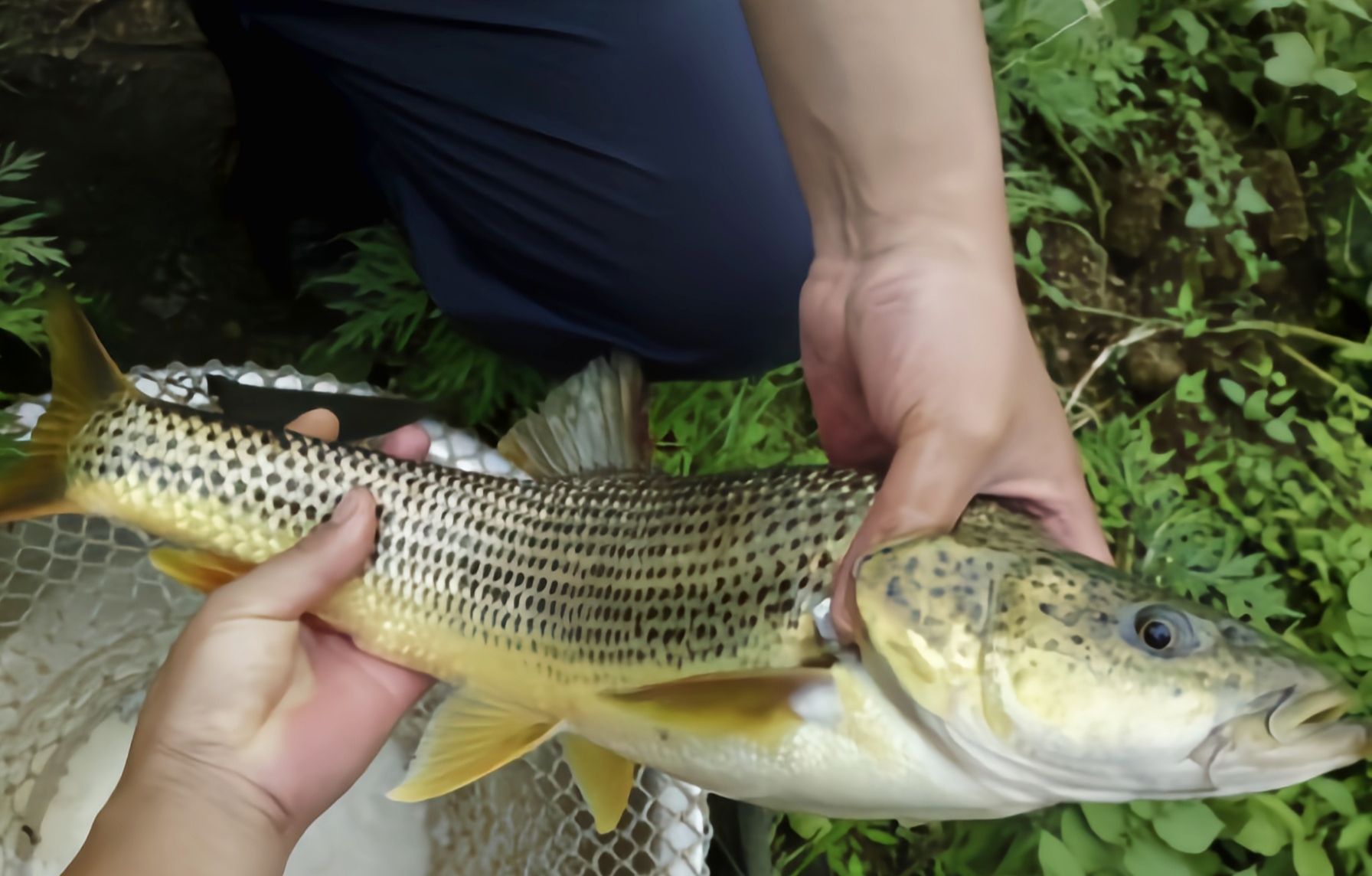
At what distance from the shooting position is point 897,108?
2.04ft

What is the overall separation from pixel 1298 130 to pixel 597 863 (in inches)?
60.8

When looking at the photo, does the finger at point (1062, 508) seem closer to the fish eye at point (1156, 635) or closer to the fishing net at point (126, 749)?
the fish eye at point (1156, 635)

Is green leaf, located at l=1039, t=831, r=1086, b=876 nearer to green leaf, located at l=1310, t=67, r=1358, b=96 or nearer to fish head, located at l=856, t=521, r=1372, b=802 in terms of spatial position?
fish head, located at l=856, t=521, r=1372, b=802

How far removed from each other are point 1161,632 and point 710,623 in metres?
0.29

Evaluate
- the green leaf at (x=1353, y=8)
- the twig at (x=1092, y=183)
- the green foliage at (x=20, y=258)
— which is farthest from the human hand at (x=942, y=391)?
the green leaf at (x=1353, y=8)

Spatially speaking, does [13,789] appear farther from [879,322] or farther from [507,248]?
[879,322]

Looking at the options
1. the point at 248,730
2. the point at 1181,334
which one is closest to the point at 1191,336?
the point at 1181,334

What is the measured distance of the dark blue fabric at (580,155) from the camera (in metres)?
0.83

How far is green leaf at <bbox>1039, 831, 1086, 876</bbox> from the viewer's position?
955 mm

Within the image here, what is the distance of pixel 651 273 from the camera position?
0.93m

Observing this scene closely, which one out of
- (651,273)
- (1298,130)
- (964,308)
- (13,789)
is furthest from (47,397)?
(1298,130)

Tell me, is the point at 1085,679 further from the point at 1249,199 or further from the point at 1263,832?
the point at 1249,199

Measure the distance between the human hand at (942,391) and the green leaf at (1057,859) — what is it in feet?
1.54

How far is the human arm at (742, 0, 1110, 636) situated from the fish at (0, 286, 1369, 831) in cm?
5
